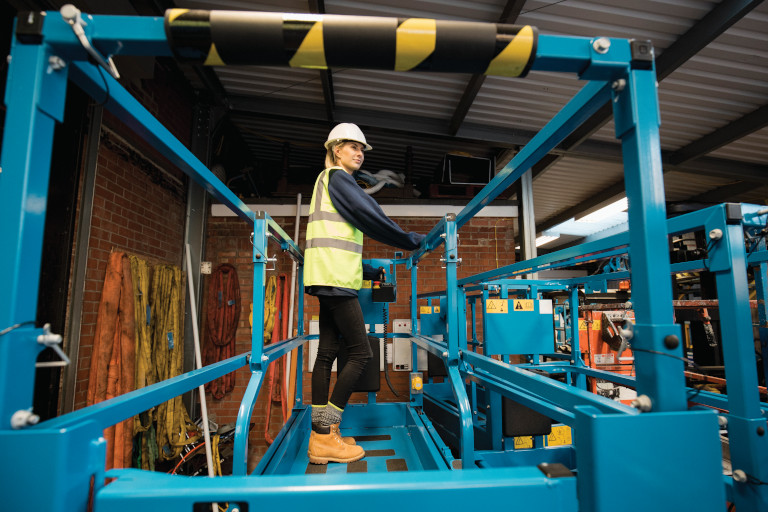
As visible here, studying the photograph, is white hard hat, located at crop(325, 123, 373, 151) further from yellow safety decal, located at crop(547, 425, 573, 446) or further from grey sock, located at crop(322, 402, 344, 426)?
yellow safety decal, located at crop(547, 425, 573, 446)

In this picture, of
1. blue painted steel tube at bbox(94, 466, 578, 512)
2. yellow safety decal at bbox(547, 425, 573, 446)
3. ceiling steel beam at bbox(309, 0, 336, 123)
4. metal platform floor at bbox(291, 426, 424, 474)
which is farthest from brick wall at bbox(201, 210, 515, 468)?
blue painted steel tube at bbox(94, 466, 578, 512)

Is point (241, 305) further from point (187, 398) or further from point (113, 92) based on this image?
point (113, 92)

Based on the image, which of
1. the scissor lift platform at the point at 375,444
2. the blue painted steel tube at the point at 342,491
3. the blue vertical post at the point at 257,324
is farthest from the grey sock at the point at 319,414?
the blue painted steel tube at the point at 342,491

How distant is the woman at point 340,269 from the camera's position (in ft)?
5.84

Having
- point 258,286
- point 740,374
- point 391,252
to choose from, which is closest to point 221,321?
point 391,252

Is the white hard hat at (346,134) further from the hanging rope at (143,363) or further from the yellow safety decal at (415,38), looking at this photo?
the hanging rope at (143,363)

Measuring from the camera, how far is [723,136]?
12.6 ft

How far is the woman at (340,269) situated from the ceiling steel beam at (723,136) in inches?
156

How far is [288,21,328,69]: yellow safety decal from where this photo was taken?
24.8 inches

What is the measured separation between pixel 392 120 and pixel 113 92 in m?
3.75

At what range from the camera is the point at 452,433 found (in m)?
2.99

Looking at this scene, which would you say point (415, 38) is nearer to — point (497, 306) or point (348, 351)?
point (348, 351)

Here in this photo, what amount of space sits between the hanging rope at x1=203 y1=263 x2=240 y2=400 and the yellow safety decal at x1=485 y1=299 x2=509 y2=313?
2.85m

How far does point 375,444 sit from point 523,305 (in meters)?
1.37
